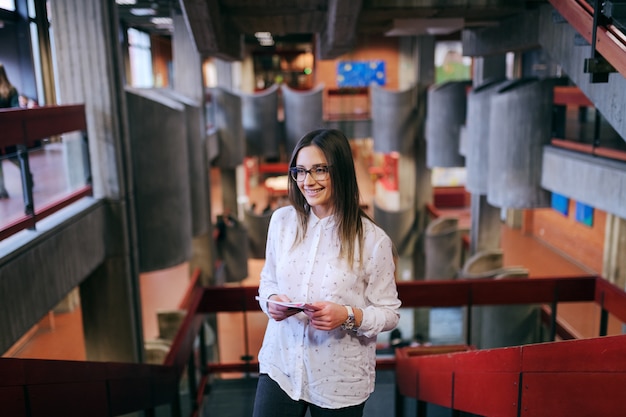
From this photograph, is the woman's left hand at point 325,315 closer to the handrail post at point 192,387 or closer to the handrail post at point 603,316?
the handrail post at point 192,387

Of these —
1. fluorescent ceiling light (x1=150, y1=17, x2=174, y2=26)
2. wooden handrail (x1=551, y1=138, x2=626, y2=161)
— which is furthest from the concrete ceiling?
fluorescent ceiling light (x1=150, y1=17, x2=174, y2=26)

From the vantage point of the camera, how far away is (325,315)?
81.0 inches

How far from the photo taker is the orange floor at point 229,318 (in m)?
10.5

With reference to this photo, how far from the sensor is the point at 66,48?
622cm

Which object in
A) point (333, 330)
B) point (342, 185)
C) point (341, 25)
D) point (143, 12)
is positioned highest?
point (143, 12)

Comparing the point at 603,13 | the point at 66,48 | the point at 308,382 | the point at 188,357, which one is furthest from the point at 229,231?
the point at 308,382

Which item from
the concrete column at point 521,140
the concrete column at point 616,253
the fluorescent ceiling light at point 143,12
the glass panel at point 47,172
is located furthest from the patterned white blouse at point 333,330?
the fluorescent ceiling light at point 143,12

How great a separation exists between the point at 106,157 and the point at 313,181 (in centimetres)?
487

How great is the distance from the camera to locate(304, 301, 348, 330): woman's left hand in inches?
81.0

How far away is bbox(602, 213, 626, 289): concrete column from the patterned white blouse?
1113 cm

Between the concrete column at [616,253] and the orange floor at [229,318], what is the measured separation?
894 mm

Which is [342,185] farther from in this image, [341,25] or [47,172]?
[47,172]

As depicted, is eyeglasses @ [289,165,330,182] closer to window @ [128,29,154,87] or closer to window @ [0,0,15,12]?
window @ [0,0,15,12]

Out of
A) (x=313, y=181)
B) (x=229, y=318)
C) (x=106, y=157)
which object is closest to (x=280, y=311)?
(x=313, y=181)
